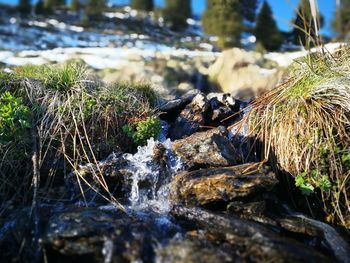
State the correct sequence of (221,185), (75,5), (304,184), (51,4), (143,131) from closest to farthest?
(221,185), (304,184), (143,131), (75,5), (51,4)

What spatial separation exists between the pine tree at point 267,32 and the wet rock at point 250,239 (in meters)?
10.2

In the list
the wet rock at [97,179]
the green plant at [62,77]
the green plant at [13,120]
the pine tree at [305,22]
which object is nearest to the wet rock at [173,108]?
the green plant at [62,77]

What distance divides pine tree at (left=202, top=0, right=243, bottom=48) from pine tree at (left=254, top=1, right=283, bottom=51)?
2.22 feet

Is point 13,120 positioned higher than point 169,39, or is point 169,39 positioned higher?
point 169,39

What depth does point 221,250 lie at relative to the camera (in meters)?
2.58

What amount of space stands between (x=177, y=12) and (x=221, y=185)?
30169 mm

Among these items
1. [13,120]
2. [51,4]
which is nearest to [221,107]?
[13,120]

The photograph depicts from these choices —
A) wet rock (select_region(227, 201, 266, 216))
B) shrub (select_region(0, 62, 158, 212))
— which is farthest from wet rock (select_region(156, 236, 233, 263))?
shrub (select_region(0, 62, 158, 212))

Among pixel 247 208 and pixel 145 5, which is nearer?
pixel 247 208

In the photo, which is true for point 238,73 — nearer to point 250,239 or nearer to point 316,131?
point 316,131

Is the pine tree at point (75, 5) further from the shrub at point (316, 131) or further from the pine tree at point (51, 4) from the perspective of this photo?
the shrub at point (316, 131)

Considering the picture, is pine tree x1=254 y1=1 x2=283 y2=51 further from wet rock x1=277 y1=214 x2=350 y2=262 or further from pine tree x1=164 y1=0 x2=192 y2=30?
pine tree x1=164 y1=0 x2=192 y2=30

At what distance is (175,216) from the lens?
315cm

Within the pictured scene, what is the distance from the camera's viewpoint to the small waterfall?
3600mm
